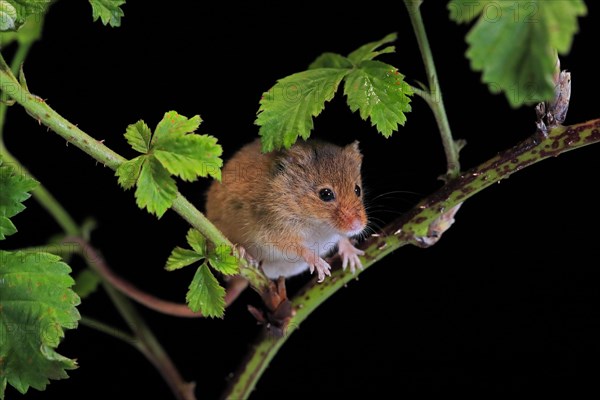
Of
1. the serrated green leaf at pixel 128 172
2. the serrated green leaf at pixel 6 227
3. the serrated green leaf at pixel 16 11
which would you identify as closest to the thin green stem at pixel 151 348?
the serrated green leaf at pixel 6 227

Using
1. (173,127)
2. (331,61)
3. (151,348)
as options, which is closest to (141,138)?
(173,127)

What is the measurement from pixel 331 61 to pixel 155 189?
82 cm

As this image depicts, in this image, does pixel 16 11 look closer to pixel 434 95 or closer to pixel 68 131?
pixel 68 131

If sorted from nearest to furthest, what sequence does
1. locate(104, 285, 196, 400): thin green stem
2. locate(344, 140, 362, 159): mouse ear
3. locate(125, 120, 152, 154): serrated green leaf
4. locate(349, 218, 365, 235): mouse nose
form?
1. locate(125, 120, 152, 154): serrated green leaf
2. locate(349, 218, 365, 235): mouse nose
3. locate(344, 140, 362, 159): mouse ear
4. locate(104, 285, 196, 400): thin green stem

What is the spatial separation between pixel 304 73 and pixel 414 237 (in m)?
0.59

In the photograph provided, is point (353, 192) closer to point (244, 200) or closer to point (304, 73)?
point (244, 200)

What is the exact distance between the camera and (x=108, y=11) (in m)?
2.04

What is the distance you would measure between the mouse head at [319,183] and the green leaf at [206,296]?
0.57 m

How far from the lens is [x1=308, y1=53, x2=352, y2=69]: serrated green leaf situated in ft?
7.83

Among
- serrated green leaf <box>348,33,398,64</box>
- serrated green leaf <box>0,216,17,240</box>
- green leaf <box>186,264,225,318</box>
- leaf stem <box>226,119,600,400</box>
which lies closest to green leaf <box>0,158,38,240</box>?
serrated green leaf <box>0,216,17,240</box>

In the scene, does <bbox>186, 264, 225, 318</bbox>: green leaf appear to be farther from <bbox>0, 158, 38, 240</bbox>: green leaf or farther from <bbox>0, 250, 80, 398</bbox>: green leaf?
<bbox>0, 158, 38, 240</bbox>: green leaf

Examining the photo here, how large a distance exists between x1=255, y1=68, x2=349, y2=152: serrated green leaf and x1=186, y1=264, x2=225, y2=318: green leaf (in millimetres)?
376

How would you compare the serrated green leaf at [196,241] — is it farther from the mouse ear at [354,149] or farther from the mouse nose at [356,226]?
the mouse ear at [354,149]

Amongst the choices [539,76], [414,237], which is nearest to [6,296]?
[414,237]
